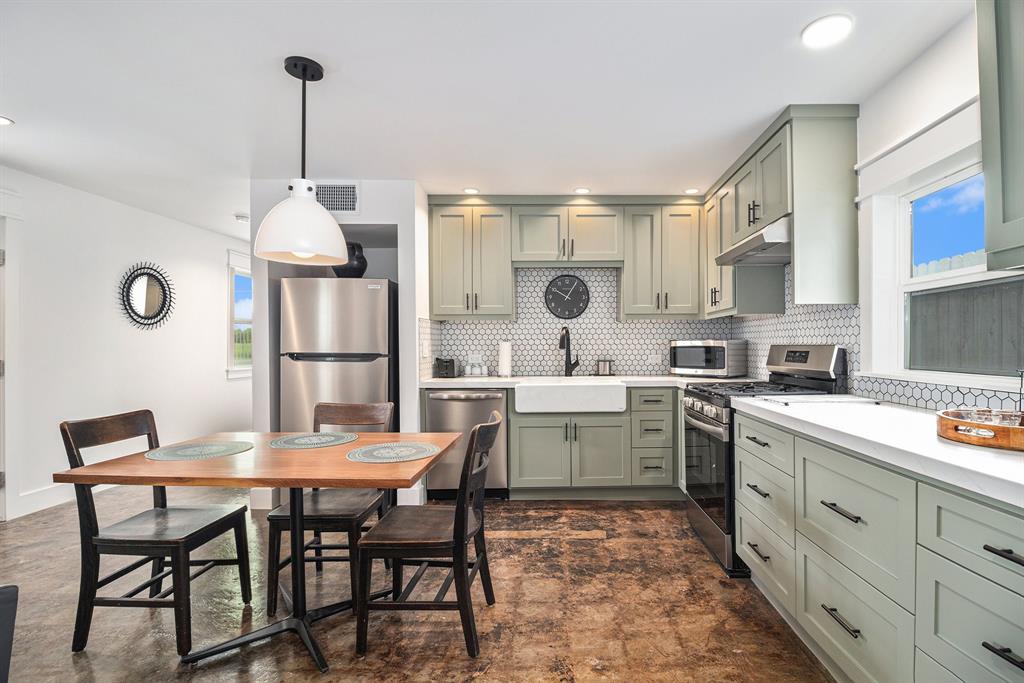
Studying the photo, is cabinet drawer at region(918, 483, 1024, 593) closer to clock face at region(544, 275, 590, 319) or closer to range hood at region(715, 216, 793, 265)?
range hood at region(715, 216, 793, 265)

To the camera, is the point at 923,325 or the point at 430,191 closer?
the point at 923,325

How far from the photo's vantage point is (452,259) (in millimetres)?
4082

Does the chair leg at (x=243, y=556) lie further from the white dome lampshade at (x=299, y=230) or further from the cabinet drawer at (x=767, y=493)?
the cabinet drawer at (x=767, y=493)

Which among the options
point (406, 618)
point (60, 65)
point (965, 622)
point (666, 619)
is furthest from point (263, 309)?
point (965, 622)

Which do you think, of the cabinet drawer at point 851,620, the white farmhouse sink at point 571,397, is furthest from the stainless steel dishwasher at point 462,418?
the cabinet drawer at point 851,620

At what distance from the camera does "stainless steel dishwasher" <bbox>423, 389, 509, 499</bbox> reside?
147 inches

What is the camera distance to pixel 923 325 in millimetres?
2311

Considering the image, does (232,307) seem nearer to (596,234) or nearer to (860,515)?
(596,234)

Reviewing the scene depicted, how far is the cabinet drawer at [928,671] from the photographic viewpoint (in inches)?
47.3

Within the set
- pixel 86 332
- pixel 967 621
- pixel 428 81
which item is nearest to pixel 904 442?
pixel 967 621

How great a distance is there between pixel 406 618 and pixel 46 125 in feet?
10.7

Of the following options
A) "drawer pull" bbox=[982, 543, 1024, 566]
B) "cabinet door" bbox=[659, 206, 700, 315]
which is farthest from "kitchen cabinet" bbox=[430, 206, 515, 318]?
"drawer pull" bbox=[982, 543, 1024, 566]

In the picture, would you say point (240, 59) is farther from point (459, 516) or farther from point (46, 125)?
point (459, 516)

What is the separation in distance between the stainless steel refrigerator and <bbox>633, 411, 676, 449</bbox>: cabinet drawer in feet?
6.17
